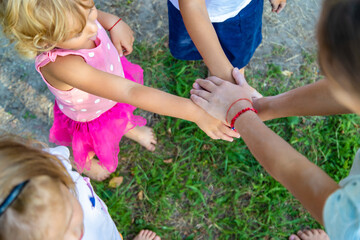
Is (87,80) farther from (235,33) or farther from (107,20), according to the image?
(235,33)

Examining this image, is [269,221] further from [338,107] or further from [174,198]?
[338,107]

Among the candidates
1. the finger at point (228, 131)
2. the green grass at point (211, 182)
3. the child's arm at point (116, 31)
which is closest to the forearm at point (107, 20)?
the child's arm at point (116, 31)

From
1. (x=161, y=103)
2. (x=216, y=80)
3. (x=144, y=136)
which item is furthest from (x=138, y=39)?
(x=161, y=103)

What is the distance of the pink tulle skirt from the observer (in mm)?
1896

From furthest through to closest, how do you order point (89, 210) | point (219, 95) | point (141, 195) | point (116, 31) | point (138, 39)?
point (138, 39)
point (141, 195)
point (116, 31)
point (219, 95)
point (89, 210)

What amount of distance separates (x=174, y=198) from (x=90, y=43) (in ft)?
3.99

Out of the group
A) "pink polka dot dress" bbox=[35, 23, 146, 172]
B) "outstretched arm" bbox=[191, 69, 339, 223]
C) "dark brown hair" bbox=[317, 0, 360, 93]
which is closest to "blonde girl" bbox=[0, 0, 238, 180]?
"pink polka dot dress" bbox=[35, 23, 146, 172]

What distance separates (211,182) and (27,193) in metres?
1.57

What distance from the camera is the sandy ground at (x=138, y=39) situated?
2.37 meters

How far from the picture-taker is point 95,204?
144 cm

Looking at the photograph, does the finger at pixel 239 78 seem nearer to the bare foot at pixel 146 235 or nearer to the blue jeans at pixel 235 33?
the blue jeans at pixel 235 33

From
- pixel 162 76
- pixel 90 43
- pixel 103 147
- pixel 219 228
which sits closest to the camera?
pixel 90 43

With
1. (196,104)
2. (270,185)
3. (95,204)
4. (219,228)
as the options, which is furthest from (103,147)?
(270,185)

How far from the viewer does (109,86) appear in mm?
1455
